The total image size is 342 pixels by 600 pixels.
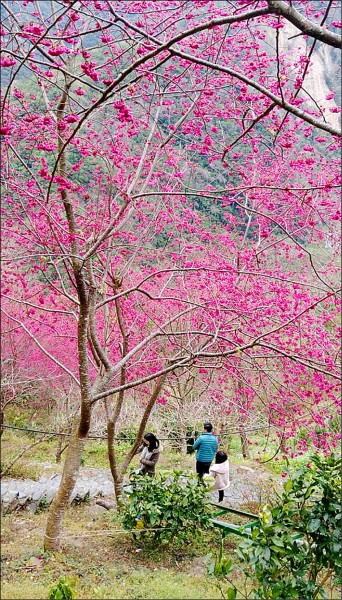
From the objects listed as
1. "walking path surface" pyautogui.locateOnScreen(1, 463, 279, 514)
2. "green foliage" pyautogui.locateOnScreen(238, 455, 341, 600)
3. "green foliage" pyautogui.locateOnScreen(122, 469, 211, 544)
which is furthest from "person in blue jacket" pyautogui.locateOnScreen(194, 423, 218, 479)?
"green foliage" pyautogui.locateOnScreen(238, 455, 341, 600)

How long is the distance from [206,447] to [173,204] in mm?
2787

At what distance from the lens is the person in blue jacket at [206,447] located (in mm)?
5656

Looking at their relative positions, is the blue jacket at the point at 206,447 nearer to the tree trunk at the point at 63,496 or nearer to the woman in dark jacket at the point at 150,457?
the woman in dark jacket at the point at 150,457

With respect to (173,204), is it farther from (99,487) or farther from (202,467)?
(99,487)

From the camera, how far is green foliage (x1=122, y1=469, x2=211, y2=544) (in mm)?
4559

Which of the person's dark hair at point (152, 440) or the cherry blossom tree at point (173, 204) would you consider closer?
the cherry blossom tree at point (173, 204)

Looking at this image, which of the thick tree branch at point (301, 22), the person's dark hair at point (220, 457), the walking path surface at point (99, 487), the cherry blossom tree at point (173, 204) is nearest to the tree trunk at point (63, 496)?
the cherry blossom tree at point (173, 204)

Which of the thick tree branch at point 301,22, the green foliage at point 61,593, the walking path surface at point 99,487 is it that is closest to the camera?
the thick tree branch at point 301,22

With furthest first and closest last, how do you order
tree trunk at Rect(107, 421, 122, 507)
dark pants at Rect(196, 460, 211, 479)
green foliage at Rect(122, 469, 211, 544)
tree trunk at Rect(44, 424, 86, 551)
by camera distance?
1. dark pants at Rect(196, 460, 211, 479)
2. tree trunk at Rect(107, 421, 122, 507)
3. green foliage at Rect(122, 469, 211, 544)
4. tree trunk at Rect(44, 424, 86, 551)

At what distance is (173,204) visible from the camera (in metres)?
5.19

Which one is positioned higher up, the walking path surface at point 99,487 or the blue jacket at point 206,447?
the blue jacket at point 206,447

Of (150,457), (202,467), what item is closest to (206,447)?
(202,467)

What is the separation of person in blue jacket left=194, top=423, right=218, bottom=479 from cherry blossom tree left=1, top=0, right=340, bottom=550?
1.84 feet

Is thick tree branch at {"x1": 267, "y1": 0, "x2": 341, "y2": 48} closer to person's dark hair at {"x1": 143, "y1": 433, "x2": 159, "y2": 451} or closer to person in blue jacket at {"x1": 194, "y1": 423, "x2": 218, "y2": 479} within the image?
person's dark hair at {"x1": 143, "y1": 433, "x2": 159, "y2": 451}
